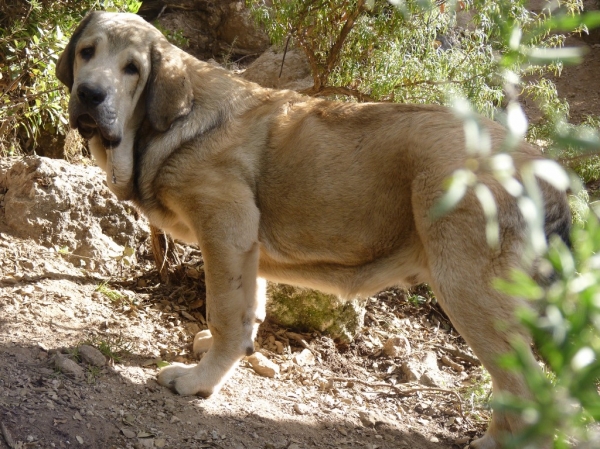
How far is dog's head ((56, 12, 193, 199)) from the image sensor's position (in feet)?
14.8

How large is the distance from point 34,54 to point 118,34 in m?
2.27

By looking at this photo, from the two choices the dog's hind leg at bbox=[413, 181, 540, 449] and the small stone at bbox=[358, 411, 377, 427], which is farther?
the small stone at bbox=[358, 411, 377, 427]

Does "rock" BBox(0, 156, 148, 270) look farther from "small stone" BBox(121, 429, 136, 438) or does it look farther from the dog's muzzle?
"small stone" BBox(121, 429, 136, 438)

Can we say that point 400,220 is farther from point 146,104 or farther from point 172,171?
point 146,104

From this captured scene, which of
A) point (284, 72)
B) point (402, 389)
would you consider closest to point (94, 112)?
point (402, 389)

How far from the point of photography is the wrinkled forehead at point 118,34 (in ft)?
15.4

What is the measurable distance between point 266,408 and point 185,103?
7.23 ft

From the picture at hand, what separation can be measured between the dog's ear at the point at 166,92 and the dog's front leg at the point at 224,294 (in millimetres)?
→ 774

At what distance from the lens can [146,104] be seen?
477cm

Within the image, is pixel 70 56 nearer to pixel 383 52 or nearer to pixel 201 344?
pixel 201 344

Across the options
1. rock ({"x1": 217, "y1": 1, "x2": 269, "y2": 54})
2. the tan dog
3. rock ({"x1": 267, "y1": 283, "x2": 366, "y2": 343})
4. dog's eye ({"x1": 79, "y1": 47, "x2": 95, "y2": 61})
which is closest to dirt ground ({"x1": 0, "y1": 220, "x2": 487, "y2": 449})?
rock ({"x1": 267, "y1": 283, "x2": 366, "y2": 343})

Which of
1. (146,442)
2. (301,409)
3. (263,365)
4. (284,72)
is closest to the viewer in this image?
(146,442)

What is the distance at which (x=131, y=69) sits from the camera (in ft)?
15.4

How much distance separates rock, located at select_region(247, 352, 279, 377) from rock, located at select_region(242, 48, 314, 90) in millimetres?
3926
